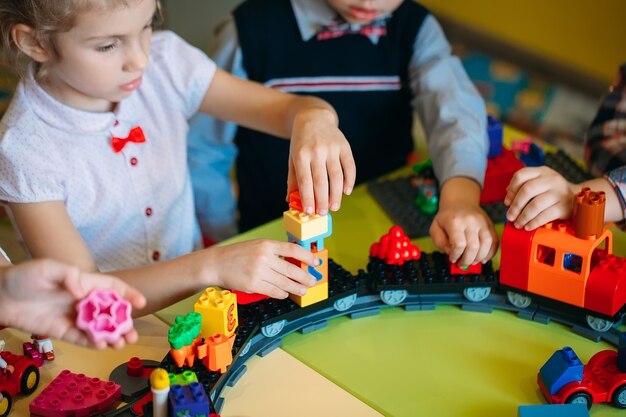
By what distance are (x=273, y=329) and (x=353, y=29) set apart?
0.65 meters

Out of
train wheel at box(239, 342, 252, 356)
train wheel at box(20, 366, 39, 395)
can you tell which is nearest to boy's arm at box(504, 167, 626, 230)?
train wheel at box(239, 342, 252, 356)

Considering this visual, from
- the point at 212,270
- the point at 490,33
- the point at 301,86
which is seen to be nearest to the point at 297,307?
the point at 212,270

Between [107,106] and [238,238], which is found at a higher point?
[107,106]

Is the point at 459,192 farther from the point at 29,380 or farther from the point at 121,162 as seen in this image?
the point at 29,380

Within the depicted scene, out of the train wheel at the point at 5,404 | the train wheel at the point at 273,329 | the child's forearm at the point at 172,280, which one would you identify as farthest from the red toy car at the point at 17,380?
the train wheel at the point at 273,329

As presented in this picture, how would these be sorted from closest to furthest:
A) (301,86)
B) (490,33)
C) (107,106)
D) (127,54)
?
1. (127,54)
2. (107,106)
3. (301,86)
4. (490,33)

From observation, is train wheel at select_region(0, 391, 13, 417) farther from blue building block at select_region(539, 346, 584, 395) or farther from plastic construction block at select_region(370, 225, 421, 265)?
blue building block at select_region(539, 346, 584, 395)

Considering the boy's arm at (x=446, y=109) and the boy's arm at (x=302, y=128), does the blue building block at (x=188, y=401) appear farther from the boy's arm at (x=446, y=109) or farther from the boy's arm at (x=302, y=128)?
the boy's arm at (x=446, y=109)

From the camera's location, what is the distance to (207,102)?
125 centimetres

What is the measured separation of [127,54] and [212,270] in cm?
30

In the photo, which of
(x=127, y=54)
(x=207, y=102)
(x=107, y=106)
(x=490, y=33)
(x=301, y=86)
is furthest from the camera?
(x=490, y=33)

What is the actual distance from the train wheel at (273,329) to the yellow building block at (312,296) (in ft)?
0.10

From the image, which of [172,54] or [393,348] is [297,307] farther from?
[172,54]

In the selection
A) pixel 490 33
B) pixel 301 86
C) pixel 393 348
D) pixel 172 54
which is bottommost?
pixel 490 33
